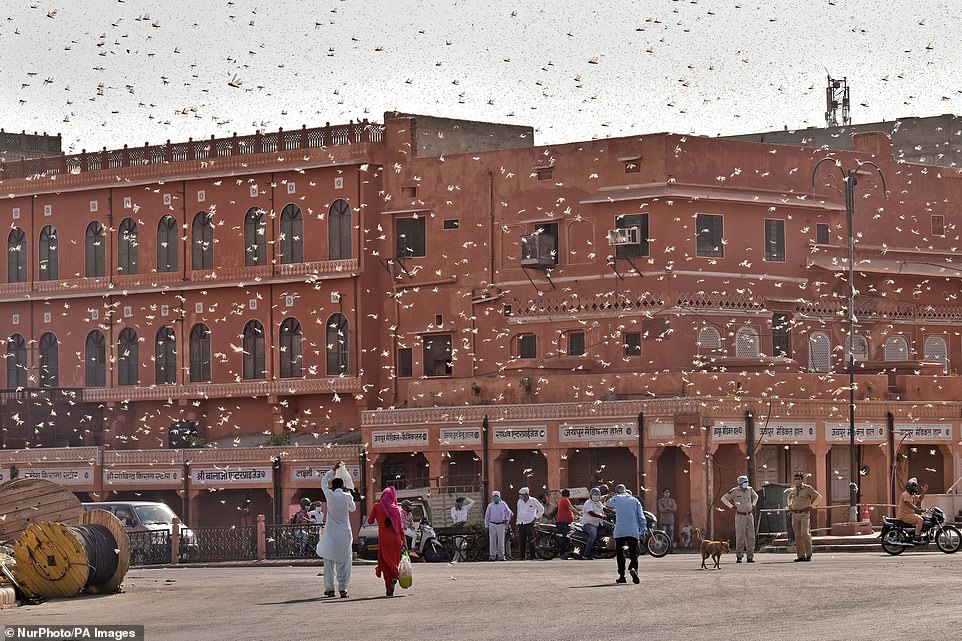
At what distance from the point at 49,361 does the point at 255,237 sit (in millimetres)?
8242

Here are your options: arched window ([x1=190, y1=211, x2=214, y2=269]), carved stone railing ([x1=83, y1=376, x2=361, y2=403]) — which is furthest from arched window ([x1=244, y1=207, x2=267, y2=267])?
carved stone railing ([x1=83, y1=376, x2=361, y2=403])

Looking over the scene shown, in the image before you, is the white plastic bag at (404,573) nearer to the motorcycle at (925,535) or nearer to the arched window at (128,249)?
the motorcycle at (925,535)

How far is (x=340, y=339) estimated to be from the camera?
182 ft

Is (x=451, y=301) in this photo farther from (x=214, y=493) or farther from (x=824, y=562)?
(x=824, y=562)

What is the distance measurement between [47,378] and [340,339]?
1049 centimetres

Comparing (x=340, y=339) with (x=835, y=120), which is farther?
(x=835, y=120)

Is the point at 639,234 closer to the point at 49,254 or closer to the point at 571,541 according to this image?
the point at 571,541

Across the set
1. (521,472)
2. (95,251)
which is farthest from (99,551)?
(95,251)

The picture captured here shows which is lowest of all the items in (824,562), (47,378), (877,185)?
(824,562)

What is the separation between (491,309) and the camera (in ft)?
176

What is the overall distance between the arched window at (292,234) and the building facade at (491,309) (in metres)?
0.08

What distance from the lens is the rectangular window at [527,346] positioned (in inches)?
2079

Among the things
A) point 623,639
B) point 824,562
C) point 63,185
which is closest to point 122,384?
point 63,185

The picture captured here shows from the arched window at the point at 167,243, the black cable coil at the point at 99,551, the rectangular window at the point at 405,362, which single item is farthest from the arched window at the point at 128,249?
the black cable coil at the point at 99,551
